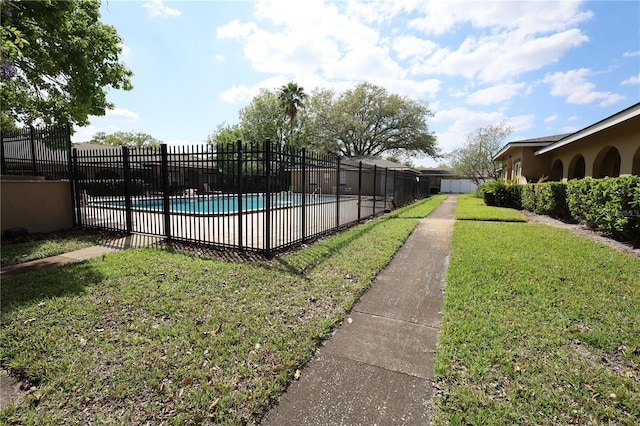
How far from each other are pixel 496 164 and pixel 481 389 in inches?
1298

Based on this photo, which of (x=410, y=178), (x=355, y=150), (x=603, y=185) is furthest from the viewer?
(x=355, y=150)

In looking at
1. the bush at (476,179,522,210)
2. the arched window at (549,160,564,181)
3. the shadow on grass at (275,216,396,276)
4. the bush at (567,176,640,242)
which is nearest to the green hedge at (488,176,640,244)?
the bush at (567,176,640,242)

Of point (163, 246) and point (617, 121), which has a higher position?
point (617, 121)

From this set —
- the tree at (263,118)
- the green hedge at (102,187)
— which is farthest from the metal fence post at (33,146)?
the tree at (263,118)

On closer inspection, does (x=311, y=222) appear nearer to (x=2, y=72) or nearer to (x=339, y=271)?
(x=339, y=271)

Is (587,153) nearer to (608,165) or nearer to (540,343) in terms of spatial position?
(608,165)

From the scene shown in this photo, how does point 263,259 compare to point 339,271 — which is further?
point 263,259

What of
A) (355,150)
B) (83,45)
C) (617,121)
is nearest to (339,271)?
(83,45)

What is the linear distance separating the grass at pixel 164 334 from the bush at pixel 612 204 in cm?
643

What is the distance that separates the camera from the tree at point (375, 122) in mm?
36594

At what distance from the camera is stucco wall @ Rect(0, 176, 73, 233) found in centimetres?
702

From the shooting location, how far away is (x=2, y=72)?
20.3ft

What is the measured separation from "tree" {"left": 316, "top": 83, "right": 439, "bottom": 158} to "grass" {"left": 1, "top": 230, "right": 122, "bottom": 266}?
106 ft

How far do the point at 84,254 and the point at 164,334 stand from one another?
13.9ft
